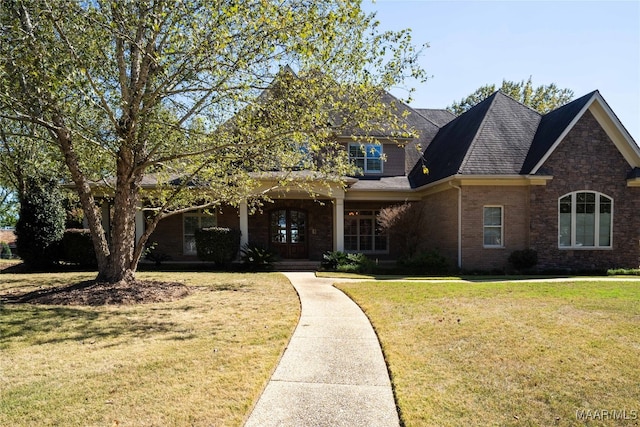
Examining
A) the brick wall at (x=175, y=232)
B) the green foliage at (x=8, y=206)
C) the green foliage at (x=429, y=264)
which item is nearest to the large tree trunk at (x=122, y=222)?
the brick wall at (x=175, y=232)

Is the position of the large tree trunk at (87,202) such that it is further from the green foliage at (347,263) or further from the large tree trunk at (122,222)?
the green foliage at (347,263)

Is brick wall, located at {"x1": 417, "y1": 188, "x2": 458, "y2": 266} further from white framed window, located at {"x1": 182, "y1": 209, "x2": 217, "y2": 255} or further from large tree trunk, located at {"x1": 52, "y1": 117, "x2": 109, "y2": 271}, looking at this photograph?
large tree trunk, located at {"x1": 52, "y1": 117, "x2": 109, "y2": 271}

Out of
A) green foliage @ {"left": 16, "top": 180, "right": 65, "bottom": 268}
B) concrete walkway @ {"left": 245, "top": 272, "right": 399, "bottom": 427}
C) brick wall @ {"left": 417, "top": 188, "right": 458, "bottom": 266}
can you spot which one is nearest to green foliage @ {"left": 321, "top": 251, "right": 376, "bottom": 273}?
brick wall @ {"left": 417, "top": 188, "right": 458, "bottom": 266}

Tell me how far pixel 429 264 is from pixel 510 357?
384 inches

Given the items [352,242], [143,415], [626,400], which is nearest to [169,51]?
[143,415]

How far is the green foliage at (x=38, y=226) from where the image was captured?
571 inches

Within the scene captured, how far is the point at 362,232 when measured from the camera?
19.8 m

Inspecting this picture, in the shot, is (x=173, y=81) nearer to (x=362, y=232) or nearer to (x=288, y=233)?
(x=288, y=233)

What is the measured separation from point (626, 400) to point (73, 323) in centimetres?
749

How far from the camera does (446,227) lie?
16250 mm

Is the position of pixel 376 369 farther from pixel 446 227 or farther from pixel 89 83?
pixel 446 227

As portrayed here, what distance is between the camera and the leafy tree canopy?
22.6 ft

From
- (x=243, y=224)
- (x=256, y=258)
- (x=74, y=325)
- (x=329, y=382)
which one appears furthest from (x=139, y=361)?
(x=243, y=224)

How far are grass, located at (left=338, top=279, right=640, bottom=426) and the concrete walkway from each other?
8.6 inches
